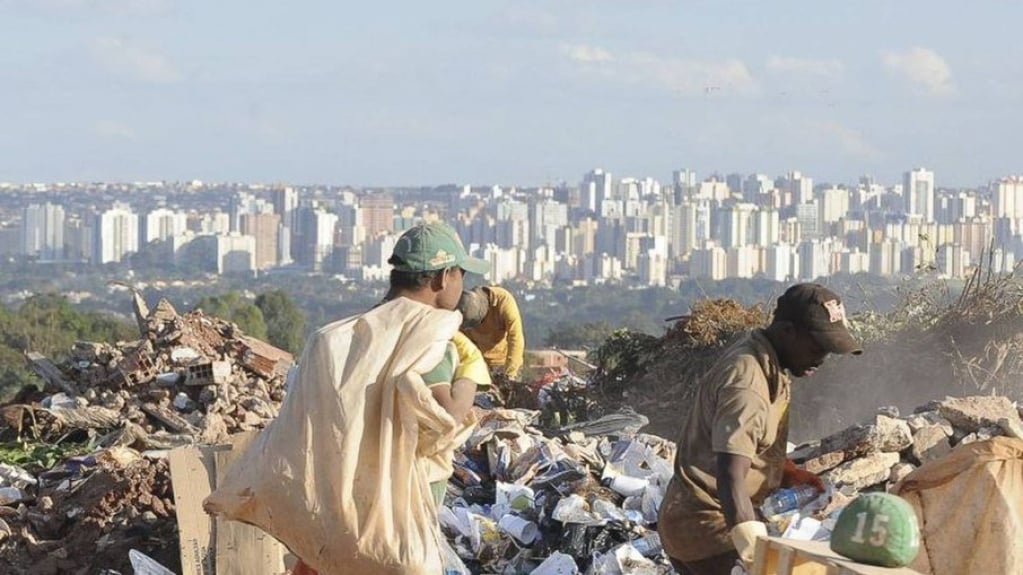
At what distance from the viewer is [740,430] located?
4.35 metres

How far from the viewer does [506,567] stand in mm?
7441

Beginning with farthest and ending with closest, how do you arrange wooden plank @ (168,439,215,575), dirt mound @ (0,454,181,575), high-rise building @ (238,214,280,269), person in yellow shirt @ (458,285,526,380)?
high-rise building @ (238,214,280,269) < person in yellow shirt @ (458,285,526,380) < dirt mound @ (0,454,181,575) < wooden plank @ (168,439,215,575)

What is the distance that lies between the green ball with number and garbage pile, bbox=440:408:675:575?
345 centimetres

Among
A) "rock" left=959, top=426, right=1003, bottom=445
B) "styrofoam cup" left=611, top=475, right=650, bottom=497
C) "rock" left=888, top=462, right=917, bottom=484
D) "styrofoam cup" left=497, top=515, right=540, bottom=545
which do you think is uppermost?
"rock" left=959, top=426, right=1003, bottom=445

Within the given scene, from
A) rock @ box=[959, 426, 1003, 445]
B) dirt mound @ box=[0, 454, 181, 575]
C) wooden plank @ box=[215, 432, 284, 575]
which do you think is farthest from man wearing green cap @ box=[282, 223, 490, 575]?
rock @ box=[959, 426, 1003, 445]

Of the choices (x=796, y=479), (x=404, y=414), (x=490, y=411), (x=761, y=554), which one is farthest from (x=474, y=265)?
(x=490, y=411)

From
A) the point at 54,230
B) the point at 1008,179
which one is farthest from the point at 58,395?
the point at 54,230

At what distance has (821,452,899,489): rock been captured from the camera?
7.59m

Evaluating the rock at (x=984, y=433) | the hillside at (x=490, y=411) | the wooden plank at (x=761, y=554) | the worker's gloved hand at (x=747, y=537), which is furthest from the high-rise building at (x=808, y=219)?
the wooden plank at (x=761, y=554)

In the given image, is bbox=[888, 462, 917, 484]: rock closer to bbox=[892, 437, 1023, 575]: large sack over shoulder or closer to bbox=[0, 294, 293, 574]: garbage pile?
bbox=[0, 294, 293, 574]: garbage pile

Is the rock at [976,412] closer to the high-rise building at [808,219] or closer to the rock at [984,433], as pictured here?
the rock at [984,433]

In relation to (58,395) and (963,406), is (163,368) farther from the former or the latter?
(963,406)

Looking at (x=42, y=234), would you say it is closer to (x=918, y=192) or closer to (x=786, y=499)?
(x=918, y=192)

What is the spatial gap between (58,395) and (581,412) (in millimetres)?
3591
